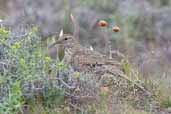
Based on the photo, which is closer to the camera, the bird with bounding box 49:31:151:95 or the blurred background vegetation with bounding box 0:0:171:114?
the bird with bounding box 49:31:151:95

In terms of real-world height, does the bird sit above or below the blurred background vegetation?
below

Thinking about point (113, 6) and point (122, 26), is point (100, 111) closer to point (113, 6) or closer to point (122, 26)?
point (122, 26)

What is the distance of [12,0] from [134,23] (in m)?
2.66

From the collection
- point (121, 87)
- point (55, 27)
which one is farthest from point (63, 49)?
point (55, 27)

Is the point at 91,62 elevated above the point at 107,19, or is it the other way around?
the point at 107,19

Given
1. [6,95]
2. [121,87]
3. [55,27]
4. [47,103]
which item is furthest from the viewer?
[55,27]

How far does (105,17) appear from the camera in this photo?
10.9 meters

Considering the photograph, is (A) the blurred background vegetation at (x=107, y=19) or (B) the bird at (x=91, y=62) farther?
(A) the blurred background vegetation at (x=107, y=19)

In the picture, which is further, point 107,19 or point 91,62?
point 107,19

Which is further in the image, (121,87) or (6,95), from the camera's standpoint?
(121,87)

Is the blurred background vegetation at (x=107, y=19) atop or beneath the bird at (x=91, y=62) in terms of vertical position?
atop

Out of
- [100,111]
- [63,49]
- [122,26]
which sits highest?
[122,26]

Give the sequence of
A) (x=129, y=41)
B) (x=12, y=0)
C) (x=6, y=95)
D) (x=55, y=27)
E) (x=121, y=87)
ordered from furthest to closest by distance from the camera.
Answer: (x=12, y=0) < (x=55, y=27) < (x=129, y=41) < (x=121, y=87) < (x=6, y=95)

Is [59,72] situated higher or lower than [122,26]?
lower
